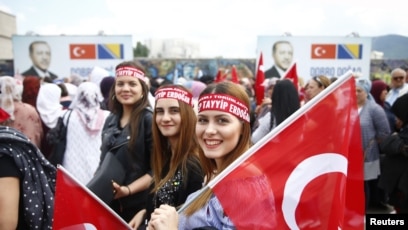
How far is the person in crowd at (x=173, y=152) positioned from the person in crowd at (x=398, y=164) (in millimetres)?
2331

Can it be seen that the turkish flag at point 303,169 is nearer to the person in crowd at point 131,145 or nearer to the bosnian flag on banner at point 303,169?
the bosnian flag on banner at point 303,169

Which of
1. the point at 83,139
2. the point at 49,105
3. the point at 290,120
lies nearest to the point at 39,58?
the point at 49,105

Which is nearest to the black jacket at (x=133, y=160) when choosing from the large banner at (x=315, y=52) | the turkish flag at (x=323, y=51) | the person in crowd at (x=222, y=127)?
the person in crowd at (x=222, y=127)

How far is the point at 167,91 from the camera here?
8.38 ft

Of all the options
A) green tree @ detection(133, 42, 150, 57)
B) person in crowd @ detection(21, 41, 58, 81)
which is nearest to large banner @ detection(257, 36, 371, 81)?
person in crowd @ detection(21, 41, 58, 81)

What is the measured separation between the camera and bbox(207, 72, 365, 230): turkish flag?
4.66 ft

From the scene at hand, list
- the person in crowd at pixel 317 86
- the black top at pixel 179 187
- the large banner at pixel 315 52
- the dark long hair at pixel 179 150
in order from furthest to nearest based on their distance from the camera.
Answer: the large banner at pixel 315 52, the person in crowd at pixel 317 86, the dark long hair at pixel 179 150, the black top at pixel 179 187

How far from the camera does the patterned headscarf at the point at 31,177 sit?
178cm

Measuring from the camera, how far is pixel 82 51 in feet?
54.6

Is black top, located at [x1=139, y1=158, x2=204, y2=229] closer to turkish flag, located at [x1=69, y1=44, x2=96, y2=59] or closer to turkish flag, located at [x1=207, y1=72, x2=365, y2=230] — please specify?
turkish flag, located at [x1=207, y1=72, x2=365, y2=230]

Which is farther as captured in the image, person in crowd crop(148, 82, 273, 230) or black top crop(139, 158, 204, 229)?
black top crop(139, 158, 204, 229)

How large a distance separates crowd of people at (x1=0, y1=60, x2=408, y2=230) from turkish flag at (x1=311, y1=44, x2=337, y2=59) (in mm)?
11942

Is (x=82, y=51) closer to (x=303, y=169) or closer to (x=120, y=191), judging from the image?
(x=120, y=191)

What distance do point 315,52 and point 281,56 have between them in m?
1.61
